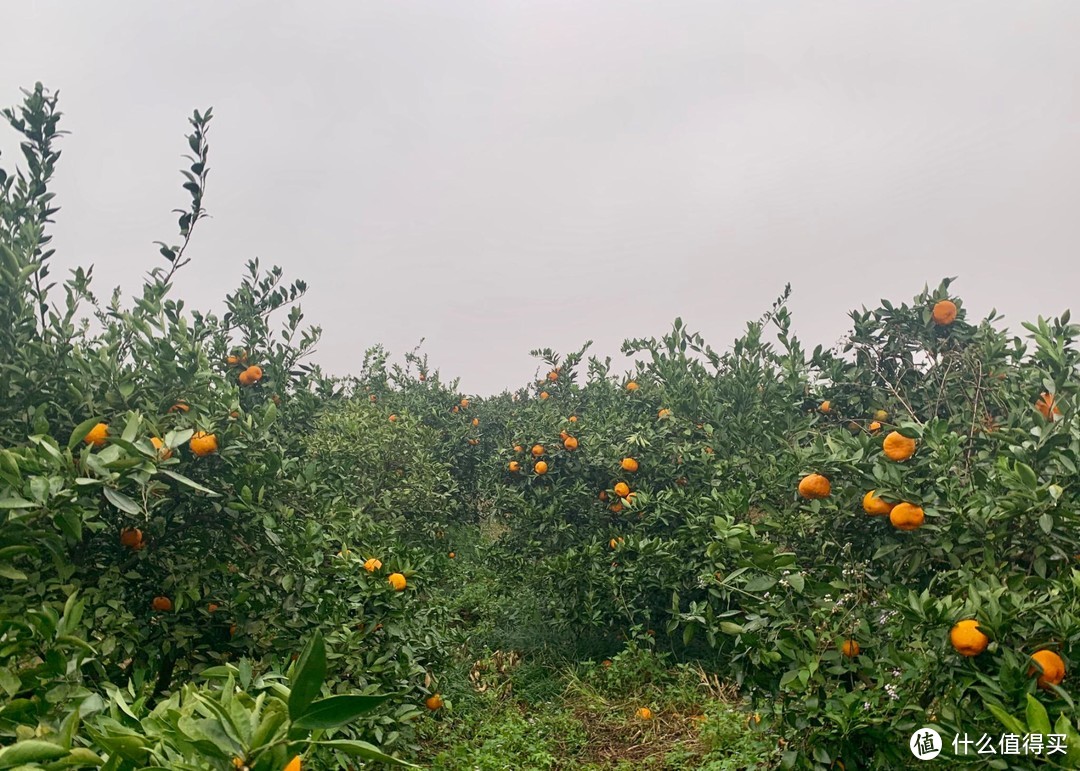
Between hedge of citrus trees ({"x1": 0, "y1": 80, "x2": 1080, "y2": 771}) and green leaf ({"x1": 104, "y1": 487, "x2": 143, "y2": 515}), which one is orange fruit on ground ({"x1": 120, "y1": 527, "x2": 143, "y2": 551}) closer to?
hedge of citrus trees ({"x1": 0, "y1": 80, "x2": 1080, "y2": 771})

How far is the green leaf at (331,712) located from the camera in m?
0.68

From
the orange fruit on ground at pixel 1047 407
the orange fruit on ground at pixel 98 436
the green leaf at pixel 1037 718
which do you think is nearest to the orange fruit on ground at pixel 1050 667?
the green leaf at pixel 1037 718

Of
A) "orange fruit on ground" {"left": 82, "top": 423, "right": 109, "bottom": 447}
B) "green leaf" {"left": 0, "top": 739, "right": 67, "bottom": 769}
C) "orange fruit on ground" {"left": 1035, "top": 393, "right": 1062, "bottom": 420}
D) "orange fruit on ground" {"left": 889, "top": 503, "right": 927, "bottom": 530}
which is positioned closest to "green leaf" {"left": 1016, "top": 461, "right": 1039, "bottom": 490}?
"orange fruit on ground" {"left": 889, "top": 503, "right": 927, "bottom": 530}

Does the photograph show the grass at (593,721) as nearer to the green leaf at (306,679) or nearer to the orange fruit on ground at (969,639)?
the orange fruit on ground at (969,639)

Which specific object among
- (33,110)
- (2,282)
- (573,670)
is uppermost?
(33,110)

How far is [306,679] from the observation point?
0.67m

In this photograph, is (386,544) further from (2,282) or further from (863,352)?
(863,352)

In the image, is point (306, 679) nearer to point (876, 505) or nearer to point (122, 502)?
point (122, 502)

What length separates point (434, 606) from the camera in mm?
3510

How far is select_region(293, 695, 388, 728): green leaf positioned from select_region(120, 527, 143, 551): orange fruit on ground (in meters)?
1.81

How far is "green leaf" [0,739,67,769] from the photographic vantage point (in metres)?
0.72

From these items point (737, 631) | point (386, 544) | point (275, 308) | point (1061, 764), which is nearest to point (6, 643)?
point (737, 631)

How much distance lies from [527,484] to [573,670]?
58.6 inches

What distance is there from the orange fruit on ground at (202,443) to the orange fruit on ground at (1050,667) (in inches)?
95.2
